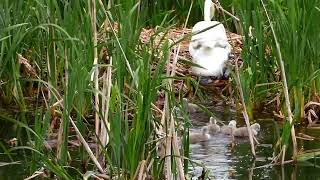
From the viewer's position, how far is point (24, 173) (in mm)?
5582

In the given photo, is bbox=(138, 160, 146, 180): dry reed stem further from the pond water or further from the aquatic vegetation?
the pond water

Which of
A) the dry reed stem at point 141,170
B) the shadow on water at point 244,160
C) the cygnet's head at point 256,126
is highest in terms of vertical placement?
the dry reed stem at point 141,170

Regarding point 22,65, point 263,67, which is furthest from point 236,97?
point 22,65

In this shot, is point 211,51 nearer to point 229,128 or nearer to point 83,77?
point 229,128

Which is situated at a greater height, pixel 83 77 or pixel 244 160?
pixel 83 77

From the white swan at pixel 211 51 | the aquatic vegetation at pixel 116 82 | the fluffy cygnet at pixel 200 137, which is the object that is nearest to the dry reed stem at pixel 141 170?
the aquatic vegetation at pixel 116 82

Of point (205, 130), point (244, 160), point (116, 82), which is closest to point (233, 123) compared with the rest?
point (205, 130)

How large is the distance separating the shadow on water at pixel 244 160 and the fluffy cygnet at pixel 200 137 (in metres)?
0.03

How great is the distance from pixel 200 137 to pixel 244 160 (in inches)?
23.5

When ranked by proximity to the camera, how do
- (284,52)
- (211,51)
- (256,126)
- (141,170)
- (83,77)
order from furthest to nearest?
(211,51), (284,52), (256,126), (83,77), (141,170)

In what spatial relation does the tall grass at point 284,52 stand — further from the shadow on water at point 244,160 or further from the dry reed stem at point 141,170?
the dry reed stem at point 141,170

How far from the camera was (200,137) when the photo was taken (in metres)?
6.51

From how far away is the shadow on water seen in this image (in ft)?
18.4

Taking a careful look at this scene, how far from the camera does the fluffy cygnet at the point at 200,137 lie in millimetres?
6434
